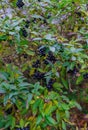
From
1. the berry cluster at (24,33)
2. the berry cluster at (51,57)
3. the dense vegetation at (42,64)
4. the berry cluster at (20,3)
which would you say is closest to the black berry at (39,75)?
the dense vegetation at (42,64)

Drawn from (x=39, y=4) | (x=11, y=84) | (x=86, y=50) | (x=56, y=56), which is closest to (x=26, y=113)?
(x=11, y=84)

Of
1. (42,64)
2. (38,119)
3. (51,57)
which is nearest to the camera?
(38,119)

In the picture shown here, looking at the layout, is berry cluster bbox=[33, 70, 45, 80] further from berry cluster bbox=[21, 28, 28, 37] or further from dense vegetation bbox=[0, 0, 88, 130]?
berry cluster bbox=[21, 28, 28, 37]

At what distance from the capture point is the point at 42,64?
1.97 m

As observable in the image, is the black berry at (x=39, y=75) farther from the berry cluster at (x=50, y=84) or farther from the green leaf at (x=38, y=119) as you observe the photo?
the green leaf at (x=38, y=119)

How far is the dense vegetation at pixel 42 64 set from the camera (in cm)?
171

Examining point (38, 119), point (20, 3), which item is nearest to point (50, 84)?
point (38, 119)

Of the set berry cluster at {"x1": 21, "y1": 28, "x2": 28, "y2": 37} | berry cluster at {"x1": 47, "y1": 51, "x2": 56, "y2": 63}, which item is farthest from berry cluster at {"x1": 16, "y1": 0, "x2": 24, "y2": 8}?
berry cluster at {"x1": 47, "y1": 51, "x2": 56, "y2": 63}

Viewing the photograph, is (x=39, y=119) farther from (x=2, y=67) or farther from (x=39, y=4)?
(x=39, y=4)

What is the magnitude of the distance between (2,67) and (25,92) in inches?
15.0

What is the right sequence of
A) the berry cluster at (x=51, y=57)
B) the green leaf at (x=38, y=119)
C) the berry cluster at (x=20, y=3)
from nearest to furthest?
the green leaf at (x=38, y=119)
the berry cluster at (x=51, y=57)
the berry cluster at (x=20, y=3)

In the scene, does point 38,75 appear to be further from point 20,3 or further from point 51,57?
point 20,3

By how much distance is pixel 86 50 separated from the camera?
2033 millimetres

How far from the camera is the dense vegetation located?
171 cm
